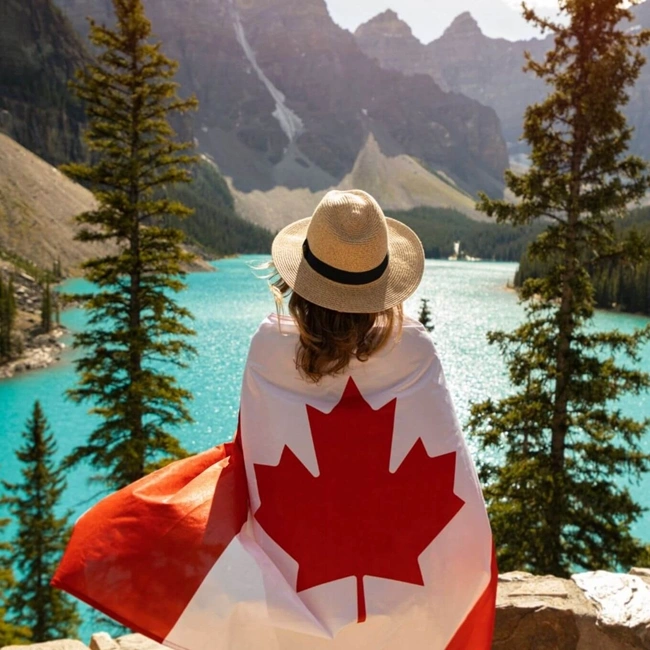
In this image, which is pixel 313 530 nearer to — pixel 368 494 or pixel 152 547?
pixel 368 494

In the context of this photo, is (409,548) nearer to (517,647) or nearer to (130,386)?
(517,647)

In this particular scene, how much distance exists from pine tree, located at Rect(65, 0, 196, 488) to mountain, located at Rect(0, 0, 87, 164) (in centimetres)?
12751

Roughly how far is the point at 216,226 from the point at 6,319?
114 metres

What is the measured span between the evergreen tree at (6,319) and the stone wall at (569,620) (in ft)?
149

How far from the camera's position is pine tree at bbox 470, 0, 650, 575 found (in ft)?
34.5

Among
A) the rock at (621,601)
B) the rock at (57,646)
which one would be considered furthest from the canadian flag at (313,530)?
the rock at (57,646)

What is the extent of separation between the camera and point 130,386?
1290cm

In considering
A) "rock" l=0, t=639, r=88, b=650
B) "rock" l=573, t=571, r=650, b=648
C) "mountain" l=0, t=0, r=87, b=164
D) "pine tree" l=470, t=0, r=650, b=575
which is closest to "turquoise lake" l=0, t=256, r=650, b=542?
"pine tree" l=470, t=0, r=650, b=575

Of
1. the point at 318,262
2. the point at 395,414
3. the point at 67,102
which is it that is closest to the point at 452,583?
the point at 395,414

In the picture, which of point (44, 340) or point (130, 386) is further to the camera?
point (44, 340)

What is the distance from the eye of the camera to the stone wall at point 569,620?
3.47 metres

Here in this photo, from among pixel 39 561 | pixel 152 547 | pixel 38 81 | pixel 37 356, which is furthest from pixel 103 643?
pixel 38 81

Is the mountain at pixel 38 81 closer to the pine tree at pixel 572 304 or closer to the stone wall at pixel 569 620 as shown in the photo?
the pine tree at pixel 572 304

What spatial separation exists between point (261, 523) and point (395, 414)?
2.14ft
